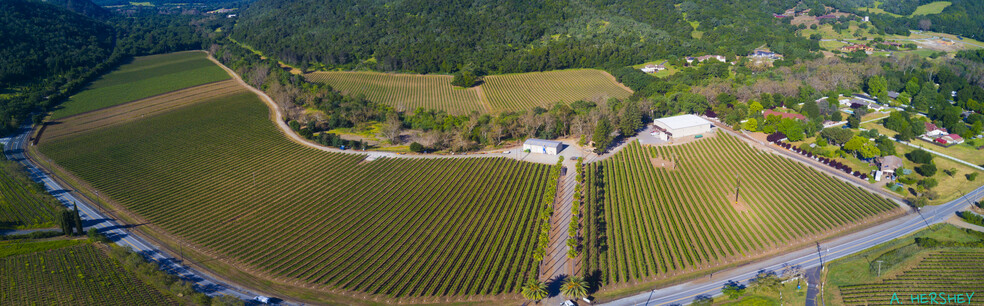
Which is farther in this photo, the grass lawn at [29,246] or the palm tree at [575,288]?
the grass lawn at [29,246]

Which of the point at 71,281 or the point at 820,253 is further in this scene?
the point at 820,253

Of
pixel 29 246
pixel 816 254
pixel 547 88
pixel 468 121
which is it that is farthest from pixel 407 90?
pixel 816 254

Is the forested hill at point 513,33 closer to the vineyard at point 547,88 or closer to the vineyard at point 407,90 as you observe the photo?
the vineyard at point 547,88

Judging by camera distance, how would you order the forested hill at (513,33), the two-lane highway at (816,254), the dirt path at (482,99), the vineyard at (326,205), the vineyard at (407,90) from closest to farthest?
the two-lane highway at (816,254), the vineyard at (326,205), the dirt path at (482,99), the vineyard at (407,90), the forested hill at (513,33)

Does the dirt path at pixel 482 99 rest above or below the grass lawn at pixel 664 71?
below

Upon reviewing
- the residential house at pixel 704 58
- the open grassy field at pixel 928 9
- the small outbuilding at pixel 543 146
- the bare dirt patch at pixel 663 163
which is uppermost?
the open grassy field at pixel 928 9

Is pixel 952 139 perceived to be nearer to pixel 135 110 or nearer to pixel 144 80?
pixel 135 110

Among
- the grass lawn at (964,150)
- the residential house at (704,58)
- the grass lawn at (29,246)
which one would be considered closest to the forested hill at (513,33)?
the residential house at (704,58)
